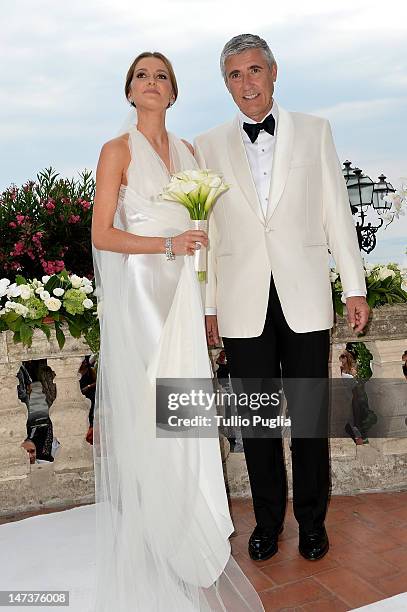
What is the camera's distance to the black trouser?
146 inches

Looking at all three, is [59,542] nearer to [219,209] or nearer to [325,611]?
[325,611]

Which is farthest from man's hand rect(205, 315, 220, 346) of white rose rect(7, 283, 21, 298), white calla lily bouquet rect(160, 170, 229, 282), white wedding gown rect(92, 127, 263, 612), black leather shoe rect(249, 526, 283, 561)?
white rose rect(7, 283, 21, 298)

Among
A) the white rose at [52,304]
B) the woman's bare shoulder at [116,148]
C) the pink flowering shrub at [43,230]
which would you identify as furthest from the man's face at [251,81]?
the pink flowering shrub at [43,230]

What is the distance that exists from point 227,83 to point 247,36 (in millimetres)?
266

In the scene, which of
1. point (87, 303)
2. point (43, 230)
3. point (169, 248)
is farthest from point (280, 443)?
point (43, 230)

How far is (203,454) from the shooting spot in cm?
351

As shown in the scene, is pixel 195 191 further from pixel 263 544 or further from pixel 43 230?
pixel 43 230

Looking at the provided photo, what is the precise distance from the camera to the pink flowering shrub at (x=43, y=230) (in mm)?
8273

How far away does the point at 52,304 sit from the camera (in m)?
4.48

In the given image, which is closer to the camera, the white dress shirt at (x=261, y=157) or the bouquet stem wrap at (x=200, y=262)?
the bouquet stem wrap at (x=200, y=262)

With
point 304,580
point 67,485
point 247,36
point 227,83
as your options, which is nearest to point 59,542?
point 67,485

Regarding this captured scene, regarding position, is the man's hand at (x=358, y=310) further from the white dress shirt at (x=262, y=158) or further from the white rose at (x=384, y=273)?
the white rose at (x=384, y=273)

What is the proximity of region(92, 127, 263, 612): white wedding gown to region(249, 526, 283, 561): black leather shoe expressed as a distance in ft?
1.19

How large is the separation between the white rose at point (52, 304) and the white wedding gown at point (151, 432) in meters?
1.09
